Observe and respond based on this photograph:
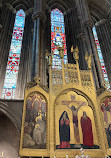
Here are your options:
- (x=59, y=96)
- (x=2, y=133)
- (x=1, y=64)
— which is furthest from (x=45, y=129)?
(x=1, y=64)

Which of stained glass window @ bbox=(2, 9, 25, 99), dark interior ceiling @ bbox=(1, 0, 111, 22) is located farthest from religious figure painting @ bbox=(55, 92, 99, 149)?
dark interior ceiling @ bbox=(1, 0, 111, 22)

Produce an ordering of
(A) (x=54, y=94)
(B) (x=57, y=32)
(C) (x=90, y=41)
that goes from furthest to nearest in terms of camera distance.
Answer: (B) (x=57, y=32) < (C) (x=90, y=41) < (A) (x=54, y=94)

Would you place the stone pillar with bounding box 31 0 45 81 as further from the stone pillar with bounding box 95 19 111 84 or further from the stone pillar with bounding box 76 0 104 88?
the stone pillar with bounding box 95 19 111 84

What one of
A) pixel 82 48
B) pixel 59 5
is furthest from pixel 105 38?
pixel 59 5

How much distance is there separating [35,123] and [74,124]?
1353 mm

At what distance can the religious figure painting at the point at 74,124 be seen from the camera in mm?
5137

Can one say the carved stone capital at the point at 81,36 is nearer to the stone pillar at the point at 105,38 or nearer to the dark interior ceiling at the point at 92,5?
the stone pillar at the point at 105,38

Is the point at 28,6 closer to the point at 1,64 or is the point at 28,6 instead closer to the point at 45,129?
the point at 1,64

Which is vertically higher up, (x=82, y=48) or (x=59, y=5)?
(x=59, y=5)

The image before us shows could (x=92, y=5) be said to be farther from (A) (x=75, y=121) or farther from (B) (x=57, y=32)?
(A) (x=75, y=121)

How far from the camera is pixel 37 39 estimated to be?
9078 millimetres

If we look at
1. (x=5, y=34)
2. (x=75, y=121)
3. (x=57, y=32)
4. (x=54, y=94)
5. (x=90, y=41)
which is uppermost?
(x=57, y=32)

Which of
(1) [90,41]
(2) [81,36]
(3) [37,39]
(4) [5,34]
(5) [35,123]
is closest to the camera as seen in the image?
(5) [35,123]

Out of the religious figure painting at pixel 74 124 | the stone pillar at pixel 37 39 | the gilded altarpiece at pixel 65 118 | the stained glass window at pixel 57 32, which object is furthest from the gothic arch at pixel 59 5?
the religious figure painting at pixel 74 124
